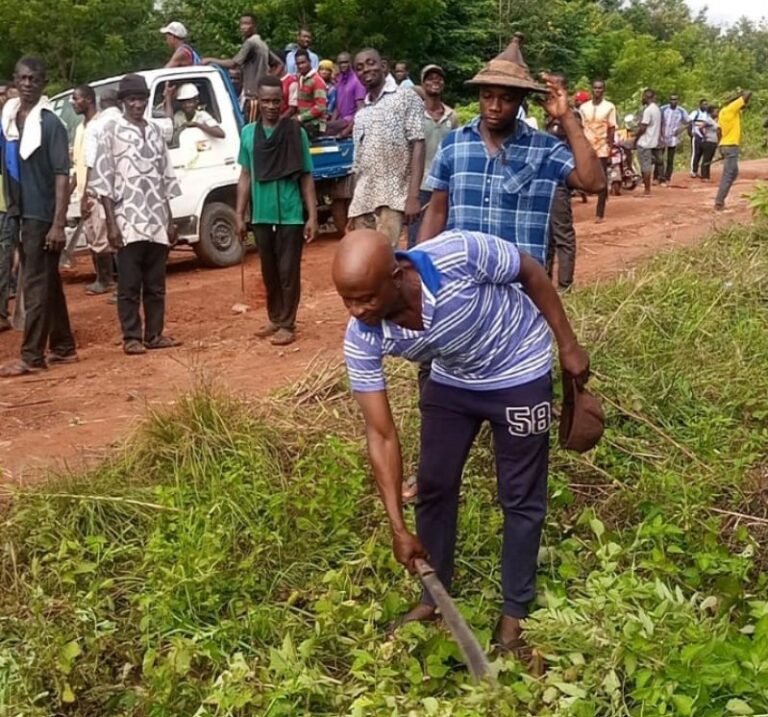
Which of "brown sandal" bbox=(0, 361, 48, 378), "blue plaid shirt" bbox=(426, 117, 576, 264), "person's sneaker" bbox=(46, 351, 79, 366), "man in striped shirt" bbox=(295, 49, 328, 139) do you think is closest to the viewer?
"blue plaid shirt" bbox=(426, 117, 576, 264)

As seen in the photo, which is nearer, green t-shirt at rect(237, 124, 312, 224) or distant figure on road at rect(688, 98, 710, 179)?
green t-shirt at rect(237, 124, 312, 224)

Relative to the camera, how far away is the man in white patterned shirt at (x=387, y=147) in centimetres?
648

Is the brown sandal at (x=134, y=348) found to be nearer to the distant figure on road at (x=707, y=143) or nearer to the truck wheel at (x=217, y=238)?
the truck wheel at (x=217, y=238)

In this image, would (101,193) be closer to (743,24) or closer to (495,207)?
(495,207)

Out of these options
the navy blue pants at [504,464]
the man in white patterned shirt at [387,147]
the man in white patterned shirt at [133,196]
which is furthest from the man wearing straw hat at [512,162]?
the man in white patterned shirt at [133,196]

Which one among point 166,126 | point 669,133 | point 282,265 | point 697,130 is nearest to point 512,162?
point 282,265

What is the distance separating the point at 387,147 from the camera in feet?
21.6

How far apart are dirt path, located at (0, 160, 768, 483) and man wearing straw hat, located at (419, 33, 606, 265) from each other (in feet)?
5.46

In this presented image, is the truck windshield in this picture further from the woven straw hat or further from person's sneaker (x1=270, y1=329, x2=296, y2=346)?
the woven straw hat

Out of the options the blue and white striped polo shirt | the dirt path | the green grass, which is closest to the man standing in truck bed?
the dirt path

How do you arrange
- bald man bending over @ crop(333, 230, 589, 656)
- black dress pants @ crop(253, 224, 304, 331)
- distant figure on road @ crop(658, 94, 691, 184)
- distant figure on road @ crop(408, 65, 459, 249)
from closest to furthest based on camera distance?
bald man bending over @ crop(333, 230, 589, 656), black dress pants @ crop(253, 224, 304, 331), distant figure on road @ crop(408, 65, 459, 249), distant figure on road @ crop(658, 94, 691, 184)

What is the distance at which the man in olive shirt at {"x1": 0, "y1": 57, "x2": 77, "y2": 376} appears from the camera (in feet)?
20.7

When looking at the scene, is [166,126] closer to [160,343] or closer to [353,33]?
[160,343]

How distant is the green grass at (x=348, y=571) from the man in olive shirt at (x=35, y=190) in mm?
1969
